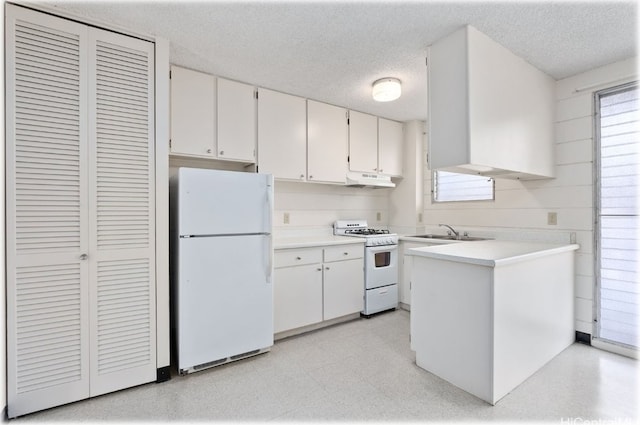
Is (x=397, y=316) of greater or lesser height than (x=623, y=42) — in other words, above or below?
below

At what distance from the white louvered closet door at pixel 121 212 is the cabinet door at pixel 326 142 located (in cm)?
153

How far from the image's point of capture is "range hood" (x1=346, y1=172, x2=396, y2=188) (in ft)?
11.2

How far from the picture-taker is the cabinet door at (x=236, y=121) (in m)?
2.60

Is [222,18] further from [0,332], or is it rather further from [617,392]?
[617,392]

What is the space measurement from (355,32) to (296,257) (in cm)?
183

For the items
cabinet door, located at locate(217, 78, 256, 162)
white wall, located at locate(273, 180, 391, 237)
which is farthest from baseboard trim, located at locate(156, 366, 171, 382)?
cabinet door, located at locate(217, 78, 256, 162)

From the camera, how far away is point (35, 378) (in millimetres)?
1718

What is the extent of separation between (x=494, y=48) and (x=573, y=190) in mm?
1472

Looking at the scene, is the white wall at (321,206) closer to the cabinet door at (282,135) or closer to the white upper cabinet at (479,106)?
the cabinet door at (282,135)

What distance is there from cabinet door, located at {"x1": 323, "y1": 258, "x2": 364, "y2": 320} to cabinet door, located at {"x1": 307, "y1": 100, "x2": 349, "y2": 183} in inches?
36.5

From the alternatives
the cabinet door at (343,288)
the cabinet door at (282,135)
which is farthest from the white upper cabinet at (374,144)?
the cabinet door at (343,288)

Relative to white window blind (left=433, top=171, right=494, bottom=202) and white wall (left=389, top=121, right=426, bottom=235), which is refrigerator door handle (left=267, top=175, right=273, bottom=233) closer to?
white window blind (left=433, top=171, right=494, bottom=202)

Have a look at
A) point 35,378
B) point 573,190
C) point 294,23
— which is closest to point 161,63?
point 294,23

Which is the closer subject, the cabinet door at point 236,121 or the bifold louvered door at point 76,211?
the bifold louvered door at point 76,211
